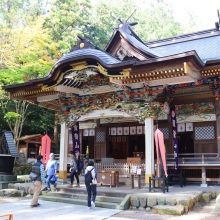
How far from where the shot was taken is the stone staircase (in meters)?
7.72

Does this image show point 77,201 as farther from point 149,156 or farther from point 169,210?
point 169,210

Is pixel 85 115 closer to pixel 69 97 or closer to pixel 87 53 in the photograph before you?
pixel 69 97

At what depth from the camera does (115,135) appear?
Answer: 1475 cm

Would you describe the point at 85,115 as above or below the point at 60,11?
below

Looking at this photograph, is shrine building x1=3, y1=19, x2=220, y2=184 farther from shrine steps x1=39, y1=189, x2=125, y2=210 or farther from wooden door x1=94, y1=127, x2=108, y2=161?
shrine steps x1=39, y1=189, x2=125, y2=210

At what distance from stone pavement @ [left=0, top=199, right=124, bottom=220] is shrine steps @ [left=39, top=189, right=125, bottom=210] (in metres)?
0.25

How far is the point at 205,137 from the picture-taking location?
36.4 feet

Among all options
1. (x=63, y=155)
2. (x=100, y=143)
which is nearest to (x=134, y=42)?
(x=100, y=143)

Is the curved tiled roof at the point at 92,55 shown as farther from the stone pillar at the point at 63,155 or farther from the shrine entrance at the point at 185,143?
the shrine entrance at the point at 185,143

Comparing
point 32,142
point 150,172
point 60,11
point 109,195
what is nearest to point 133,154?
point 150,172

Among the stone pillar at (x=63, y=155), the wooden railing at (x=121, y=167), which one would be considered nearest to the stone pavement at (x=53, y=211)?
the stone pillar at (x=63, y=155)

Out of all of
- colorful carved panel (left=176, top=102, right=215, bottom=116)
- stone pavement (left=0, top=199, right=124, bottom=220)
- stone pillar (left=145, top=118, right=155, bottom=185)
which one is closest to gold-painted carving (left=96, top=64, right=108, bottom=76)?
stone pillar (left=145, top=118, right=155, bottom=185)

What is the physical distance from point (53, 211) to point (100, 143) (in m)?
7.56

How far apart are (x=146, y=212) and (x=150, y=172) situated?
2.21 m
